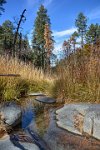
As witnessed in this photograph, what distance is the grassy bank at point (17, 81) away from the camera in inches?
334

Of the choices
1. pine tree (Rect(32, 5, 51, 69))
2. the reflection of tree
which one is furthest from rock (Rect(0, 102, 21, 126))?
pine tree (Rect(32, 5, 51, 69))

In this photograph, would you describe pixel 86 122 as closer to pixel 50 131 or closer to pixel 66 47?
pixel 50 131

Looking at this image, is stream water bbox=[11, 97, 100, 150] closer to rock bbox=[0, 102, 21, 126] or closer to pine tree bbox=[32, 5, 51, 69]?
rock bbox=[0, 102, 21, 126]

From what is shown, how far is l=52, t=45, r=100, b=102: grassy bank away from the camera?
718cm

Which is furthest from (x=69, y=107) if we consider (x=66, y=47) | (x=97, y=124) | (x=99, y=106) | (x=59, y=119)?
(x=66, y=47)

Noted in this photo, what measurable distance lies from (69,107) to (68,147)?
1.79 meters

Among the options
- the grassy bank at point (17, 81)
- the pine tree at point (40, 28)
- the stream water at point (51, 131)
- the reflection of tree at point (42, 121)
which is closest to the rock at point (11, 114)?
the stream water at point (51, 131)

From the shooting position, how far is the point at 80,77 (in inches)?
312

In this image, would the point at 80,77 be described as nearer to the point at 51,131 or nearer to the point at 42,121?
the point at 42,121

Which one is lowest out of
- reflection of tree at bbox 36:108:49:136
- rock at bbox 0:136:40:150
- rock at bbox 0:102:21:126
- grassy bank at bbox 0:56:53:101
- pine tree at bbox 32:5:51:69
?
rock at bbox 0:136:40:150

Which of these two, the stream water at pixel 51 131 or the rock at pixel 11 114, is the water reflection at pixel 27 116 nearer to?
the stream water at pixel 51 131

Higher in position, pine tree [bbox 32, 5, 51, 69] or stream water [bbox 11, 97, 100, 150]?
pine tree [bbox 32, 5, 51, 69]

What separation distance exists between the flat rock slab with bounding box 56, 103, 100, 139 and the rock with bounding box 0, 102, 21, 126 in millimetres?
Answer: 796

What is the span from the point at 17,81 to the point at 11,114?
3.70 meters
